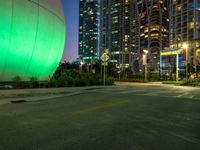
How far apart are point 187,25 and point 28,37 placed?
6059 inches

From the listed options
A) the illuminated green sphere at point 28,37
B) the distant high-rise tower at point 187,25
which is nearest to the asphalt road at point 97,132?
the illuminated green sphere at point 28,37

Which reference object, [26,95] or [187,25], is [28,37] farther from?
[187,25]

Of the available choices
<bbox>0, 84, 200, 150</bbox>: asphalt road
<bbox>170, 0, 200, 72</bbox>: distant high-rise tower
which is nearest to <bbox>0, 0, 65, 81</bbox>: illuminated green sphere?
<bbox>0, 84, 200, 150</bbox>: asphalt road

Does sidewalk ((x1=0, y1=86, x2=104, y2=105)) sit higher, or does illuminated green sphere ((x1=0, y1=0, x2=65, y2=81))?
illuminated green sphere ((x1=0, y1=0, x2=65, y2=81))

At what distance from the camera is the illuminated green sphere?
1611 cm

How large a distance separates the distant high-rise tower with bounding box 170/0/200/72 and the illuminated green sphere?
12819 centimetres

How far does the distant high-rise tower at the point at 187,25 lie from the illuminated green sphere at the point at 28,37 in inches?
5047

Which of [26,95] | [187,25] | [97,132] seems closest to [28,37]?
[26,95]

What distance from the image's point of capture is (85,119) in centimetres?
750

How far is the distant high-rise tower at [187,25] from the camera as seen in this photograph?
142m

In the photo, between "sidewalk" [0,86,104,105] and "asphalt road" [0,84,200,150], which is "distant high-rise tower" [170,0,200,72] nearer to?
"sidewalk" [0,86,104,105]

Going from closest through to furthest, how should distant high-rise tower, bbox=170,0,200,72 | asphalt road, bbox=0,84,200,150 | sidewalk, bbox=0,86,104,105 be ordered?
asphalt road, bbox=0,84,200,150
sidewalk, bbox=0,86,104,105
distant high-rise tower, bbox=170,0,200,72

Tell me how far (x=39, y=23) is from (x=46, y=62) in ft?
11.5

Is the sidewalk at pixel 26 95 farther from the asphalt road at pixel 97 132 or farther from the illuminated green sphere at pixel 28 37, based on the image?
the asphalt road at pixel 97 132
